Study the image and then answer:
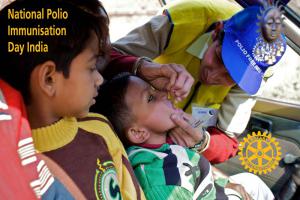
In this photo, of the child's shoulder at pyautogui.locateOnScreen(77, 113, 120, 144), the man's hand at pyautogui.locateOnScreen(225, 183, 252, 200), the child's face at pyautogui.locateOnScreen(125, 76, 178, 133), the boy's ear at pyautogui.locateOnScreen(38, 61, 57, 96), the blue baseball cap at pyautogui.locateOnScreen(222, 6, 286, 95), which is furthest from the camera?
the man's hand at pyautogui.locateOnScreen(225, 183, 252, 200)

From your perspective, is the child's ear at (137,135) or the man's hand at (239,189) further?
the man's hand at (239,189)

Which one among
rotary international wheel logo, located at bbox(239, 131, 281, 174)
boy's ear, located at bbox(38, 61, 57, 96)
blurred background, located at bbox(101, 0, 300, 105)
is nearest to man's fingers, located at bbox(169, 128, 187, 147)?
boy's ear, located at bbox(38, 61, 57, 96)

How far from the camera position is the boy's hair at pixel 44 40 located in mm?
1053

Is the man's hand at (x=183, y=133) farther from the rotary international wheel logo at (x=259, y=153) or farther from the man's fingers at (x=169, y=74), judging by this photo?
the rotary international wheel logo at (x=259, y=153)

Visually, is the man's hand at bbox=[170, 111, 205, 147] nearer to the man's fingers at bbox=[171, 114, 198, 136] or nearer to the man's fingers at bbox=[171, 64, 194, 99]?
the man's fingers at bbox=[171, 114, 198, 136]

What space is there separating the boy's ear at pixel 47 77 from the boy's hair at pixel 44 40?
14mm

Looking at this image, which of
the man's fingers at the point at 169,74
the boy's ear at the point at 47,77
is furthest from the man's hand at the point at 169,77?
the boy's ear at the point at 47,77

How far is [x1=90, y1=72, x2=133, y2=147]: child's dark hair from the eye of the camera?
1.51 meters

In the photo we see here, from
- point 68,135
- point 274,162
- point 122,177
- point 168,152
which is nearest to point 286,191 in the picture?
point 274,162

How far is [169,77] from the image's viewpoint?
147 centimetres

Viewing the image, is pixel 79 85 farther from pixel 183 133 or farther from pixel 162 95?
pixel 183 133

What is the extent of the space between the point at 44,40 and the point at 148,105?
0.57 meters

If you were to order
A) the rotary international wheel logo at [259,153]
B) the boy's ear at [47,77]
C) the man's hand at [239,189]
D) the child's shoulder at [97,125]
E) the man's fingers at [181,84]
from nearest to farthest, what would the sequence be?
the boy's ear at [47,77] → the child's shoulder at [97,125] → the man's fingers at [181,84] → the man's hand at [239,189] → the rotary international wheel logo at [259,153]

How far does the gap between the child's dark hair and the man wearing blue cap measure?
0.39ft
